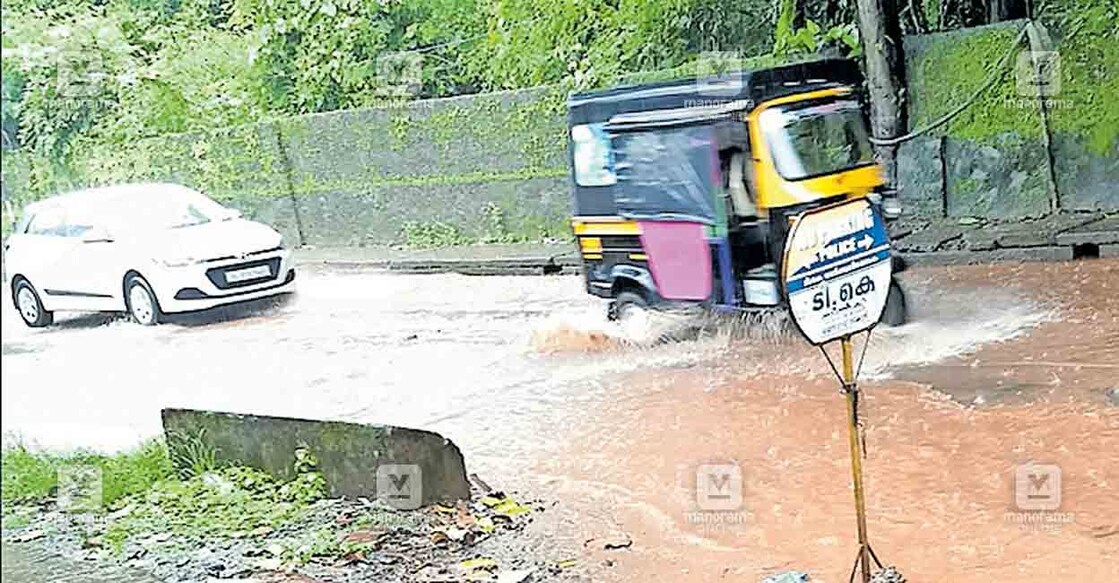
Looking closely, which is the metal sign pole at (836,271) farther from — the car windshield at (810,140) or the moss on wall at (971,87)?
the moss on wall at (971,87)

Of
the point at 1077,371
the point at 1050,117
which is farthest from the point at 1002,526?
the point at 1050,117

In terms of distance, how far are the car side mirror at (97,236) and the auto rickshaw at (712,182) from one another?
164 centimetres

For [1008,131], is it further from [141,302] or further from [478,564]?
[141,302]

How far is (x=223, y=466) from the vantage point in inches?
132

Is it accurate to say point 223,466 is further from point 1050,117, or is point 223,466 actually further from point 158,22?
point 1050,117

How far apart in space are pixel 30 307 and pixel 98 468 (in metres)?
0.66

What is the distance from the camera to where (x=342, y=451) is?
331cm

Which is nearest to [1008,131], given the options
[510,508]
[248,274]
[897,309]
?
[897,309]

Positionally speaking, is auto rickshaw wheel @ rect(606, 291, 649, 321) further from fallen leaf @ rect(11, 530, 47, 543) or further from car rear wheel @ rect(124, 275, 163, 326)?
fallen leaf @ rect(11, 530, 47, 543)

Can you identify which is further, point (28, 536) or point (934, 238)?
point (934, 238)

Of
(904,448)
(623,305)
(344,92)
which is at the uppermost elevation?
(344,92)

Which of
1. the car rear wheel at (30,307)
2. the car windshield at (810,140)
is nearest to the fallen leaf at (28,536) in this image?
the car rear wheel at (30,307)

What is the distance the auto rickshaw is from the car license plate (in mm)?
1171

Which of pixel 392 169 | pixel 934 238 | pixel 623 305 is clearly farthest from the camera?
pixel 934 238
